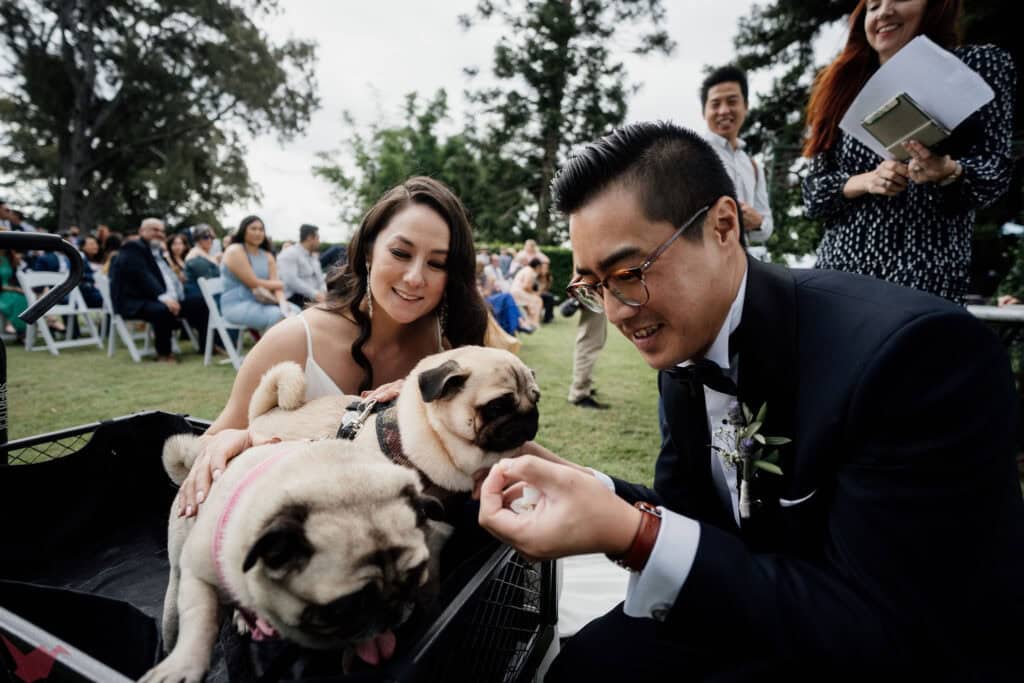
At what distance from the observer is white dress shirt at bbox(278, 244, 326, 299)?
29.8 feet

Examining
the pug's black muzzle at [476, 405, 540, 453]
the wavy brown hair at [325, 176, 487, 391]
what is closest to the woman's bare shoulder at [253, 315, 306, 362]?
the wavy brown hair at [325, 176, 487, 391]

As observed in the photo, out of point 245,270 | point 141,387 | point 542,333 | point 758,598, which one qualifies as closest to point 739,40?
point 542,333

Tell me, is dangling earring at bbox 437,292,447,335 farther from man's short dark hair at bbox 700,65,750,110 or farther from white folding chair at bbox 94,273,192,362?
white folding chair at bbox 94,273,192,362

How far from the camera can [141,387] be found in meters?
6.97

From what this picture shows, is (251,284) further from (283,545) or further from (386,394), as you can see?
(283,545)

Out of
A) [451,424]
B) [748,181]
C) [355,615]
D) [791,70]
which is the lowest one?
[355,615]

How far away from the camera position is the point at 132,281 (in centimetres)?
880

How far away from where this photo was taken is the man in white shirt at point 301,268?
358 inches

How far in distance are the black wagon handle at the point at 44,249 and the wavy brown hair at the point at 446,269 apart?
1230 mm

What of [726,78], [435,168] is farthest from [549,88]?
[726,78]

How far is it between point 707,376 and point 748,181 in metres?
3.37

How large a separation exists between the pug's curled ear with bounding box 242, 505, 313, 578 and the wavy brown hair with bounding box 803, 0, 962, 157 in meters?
3.12

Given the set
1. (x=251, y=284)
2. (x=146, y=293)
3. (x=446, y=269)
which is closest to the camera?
(x=446, y=269)

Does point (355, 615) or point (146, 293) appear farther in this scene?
point (146, 293)
